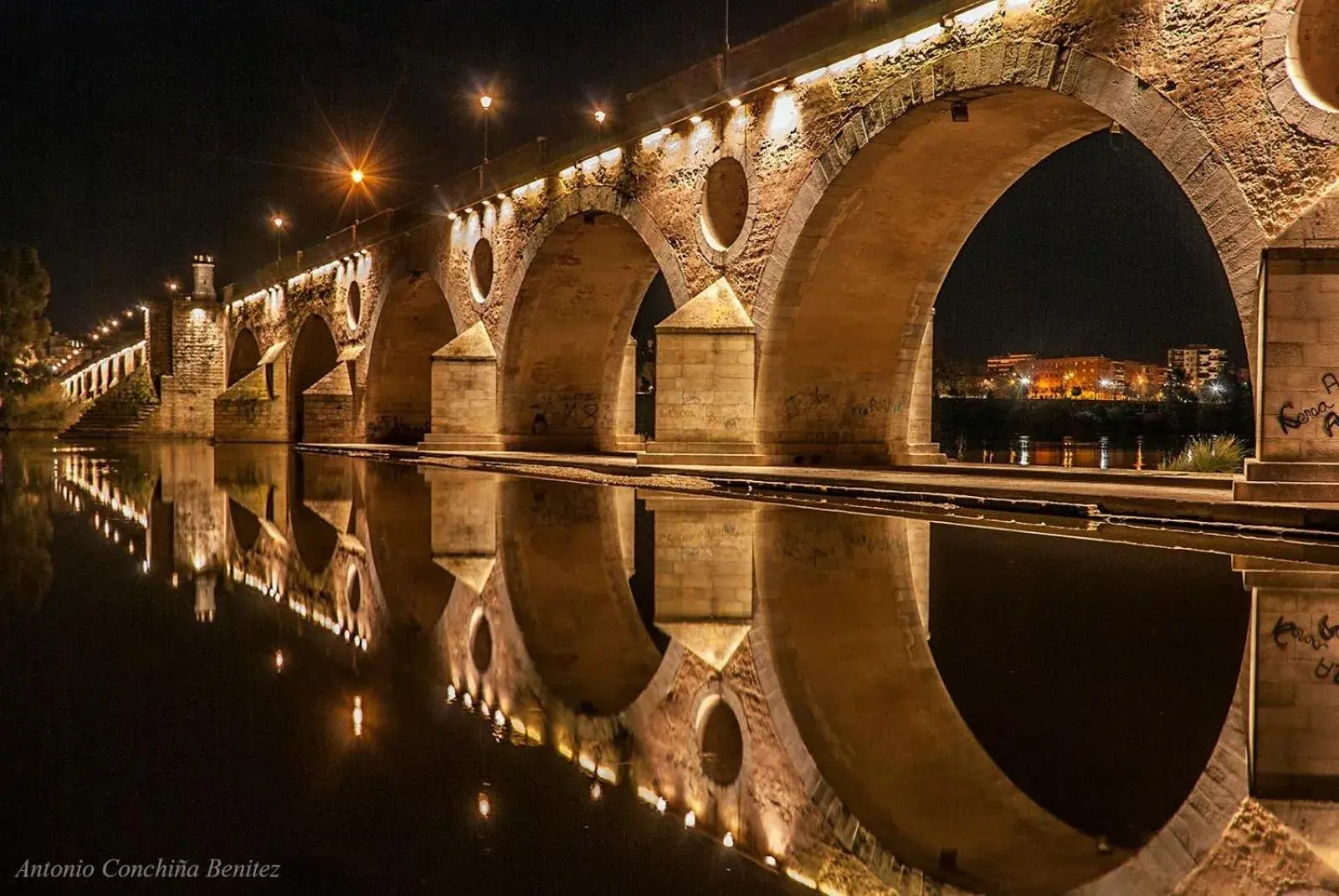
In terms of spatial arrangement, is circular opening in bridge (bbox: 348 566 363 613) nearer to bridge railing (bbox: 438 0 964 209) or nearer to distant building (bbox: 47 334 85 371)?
bridge railing (bbox: 438 0 964 209)

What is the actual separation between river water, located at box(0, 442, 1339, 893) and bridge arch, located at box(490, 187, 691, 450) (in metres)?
14.8

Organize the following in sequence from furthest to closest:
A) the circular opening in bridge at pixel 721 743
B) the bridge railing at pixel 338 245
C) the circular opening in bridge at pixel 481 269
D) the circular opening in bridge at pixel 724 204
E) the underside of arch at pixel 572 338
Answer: the bridge railing at pixel 338 245 < the circular opening in bridge at pixel 481 269 < the underside of arch at pixel 572 338 < the circular opening in bridge at pixel 724 204 < the circular opening in bridge at pixel 721 743

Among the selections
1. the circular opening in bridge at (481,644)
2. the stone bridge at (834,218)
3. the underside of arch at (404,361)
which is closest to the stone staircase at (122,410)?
the underside of arch at (404,361)

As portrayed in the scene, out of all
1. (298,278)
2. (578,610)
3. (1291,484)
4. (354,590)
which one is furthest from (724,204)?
(298,278)

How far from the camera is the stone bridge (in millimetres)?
9938

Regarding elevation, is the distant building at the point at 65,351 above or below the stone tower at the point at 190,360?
above

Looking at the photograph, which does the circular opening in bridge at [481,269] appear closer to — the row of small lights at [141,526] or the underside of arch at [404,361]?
the underside of arch at [404,361]

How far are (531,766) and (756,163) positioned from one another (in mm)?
14022

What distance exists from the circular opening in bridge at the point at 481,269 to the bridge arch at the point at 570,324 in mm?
1250

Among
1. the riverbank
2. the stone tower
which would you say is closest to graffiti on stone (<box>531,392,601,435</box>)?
the riverbank

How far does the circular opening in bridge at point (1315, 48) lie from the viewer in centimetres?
984

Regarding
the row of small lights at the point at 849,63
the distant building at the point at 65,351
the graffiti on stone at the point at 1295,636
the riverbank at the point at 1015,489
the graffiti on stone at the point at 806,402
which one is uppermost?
the distant building at the point at 65,351

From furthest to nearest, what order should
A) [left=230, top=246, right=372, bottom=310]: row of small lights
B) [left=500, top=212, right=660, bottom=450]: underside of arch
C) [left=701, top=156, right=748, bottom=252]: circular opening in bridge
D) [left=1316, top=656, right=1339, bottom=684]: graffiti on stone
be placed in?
[left=230, top=246, right=372, bottom=310]: row of small lights < [left=500, top=212, right=660, bottom=450]: underside of arch < [left=701, top=156, right=748, bottom=252]: circular opening in bridge < [left=1316, top=656, right=1339, bottom=684]: graffiti on stone

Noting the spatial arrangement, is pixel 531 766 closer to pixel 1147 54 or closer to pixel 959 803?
pixel 959 803
